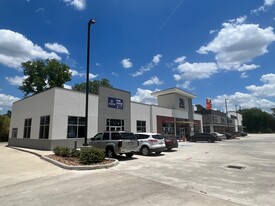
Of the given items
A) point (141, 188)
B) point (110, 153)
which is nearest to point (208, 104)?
point (110, 153)

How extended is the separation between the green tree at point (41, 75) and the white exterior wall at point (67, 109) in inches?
1007

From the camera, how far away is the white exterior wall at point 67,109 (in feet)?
65.7

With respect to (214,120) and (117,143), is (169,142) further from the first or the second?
(214,120)

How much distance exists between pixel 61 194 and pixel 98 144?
8478 mm

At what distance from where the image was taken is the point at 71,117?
69.7 feet

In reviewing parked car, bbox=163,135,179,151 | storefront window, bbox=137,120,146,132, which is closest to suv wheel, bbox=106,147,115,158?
parked car, bbox=163,135,179,151

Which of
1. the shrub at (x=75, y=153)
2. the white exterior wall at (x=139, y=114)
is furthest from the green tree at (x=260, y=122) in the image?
the shrub at (x=75, y=153)

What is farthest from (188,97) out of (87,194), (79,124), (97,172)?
(87,194)

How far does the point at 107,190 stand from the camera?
265 inches

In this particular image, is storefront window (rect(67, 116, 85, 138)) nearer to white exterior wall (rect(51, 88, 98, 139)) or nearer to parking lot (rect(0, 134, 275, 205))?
white exterior wall (rect(51, 88, 98, 139))

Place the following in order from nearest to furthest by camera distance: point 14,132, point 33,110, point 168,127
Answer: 1. point 33,110
2. point 14,132
3. point 168,127

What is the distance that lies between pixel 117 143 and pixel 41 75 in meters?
38.0

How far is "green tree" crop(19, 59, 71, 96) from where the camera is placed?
145 feet

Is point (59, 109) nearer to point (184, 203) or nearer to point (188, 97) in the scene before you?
point (184, 203)
